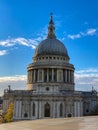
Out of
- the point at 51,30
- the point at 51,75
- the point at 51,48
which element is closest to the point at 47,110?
the point at 51,75

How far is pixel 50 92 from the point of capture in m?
80.7

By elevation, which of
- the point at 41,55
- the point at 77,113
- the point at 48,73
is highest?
the point at 41,55

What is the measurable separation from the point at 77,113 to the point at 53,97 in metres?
9.13

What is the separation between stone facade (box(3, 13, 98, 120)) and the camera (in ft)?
260

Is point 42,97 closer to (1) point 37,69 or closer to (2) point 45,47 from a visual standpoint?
(1) point 37,69

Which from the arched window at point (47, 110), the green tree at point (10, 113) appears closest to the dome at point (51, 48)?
the arched window at point (47, 110)

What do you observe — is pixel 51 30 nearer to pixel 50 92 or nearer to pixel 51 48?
pixel 51 48

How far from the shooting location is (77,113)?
80.8 m

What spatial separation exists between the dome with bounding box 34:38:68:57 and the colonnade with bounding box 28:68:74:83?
24.0ft

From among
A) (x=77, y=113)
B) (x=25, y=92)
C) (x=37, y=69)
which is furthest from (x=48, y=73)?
(x=77, y=113)

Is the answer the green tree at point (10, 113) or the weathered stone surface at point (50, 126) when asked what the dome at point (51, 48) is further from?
the weathered stone surface at point (50, 126)

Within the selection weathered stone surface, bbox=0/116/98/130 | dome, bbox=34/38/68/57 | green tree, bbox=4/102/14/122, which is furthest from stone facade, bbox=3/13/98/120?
weathered stone surface, bbox=0/116/98/130

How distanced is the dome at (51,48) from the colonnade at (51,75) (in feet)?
24.0

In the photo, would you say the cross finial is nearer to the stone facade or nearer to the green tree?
the stone facade
